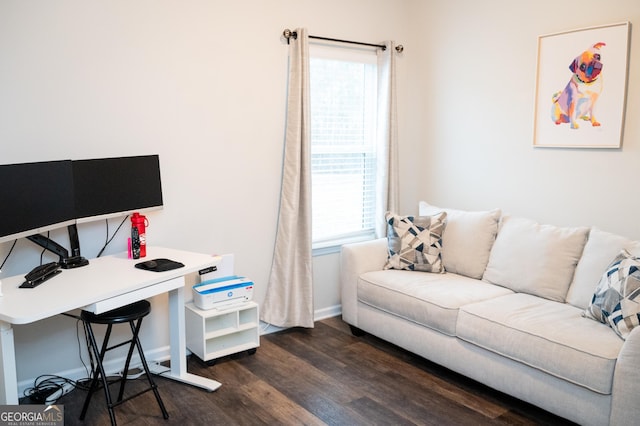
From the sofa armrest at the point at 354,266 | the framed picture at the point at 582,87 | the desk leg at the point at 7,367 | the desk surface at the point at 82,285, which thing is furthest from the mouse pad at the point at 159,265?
the framed picture at the point at 582,87

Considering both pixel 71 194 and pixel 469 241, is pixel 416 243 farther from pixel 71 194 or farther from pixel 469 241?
pixel 71 194

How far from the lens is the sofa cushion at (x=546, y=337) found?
2488 millimetres

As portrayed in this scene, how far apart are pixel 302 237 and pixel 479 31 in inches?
77.4

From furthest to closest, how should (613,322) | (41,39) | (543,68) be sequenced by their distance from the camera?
(543,68)
(41,39)
(613,322)

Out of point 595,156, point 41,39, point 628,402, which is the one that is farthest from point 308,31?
point 628,402

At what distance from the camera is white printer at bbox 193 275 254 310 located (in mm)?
3395

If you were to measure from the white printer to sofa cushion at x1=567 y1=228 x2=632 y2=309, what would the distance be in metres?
1.91

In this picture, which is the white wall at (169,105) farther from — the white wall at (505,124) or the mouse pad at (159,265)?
the white wall at (505,124)

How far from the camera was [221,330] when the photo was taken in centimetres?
346

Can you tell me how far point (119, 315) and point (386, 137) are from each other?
2466mm

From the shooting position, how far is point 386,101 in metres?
4.28

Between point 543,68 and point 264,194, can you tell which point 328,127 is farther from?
point 543,68

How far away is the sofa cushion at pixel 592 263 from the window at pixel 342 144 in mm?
1740

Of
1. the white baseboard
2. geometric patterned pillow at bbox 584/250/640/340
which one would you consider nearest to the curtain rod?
the white baseboard
